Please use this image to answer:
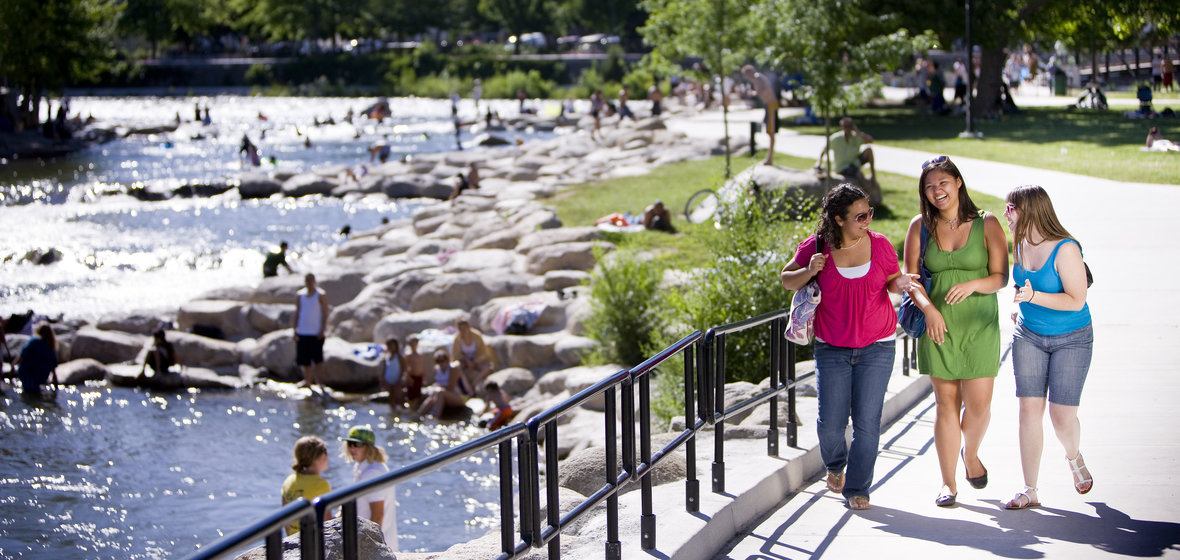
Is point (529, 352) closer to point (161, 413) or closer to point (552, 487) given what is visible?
point (161, 413)

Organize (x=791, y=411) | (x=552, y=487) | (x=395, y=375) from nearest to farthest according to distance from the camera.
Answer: (x=552, y=487)
(x=791, y=411)
(x=395, y=375)

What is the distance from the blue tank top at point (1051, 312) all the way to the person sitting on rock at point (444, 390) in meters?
9.71

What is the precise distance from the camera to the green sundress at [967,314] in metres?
5.59

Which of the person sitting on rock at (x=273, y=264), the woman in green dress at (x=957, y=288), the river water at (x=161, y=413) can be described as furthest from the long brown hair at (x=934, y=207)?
the person sitting on rock at (x=273, y=264)

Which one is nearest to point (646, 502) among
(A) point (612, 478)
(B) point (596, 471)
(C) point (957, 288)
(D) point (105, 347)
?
(A) point (612, 478)

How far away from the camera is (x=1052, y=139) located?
26.5 m

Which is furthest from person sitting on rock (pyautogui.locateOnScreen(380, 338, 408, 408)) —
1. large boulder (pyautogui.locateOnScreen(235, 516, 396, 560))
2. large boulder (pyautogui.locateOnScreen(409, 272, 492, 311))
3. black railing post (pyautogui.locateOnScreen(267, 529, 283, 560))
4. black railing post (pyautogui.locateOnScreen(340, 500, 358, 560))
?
black railing post (pyautogui.locateOnScreen(267, 529, 283, 560))

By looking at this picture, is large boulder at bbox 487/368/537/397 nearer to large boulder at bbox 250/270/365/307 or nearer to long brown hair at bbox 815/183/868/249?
large boulder at bbox 250/270/365/307

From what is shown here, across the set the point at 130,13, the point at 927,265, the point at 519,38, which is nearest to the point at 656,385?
the point at 927,265

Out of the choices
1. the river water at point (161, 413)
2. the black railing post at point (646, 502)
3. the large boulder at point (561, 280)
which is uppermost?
the black railing post at point (646, 502)

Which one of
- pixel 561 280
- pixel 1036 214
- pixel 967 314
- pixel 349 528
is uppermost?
pixel 1036 214

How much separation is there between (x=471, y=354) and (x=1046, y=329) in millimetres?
10227

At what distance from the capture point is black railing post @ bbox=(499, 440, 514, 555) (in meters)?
3.95

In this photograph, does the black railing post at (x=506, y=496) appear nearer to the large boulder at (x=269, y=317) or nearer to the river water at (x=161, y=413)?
the river water at (x=161, y=413)
